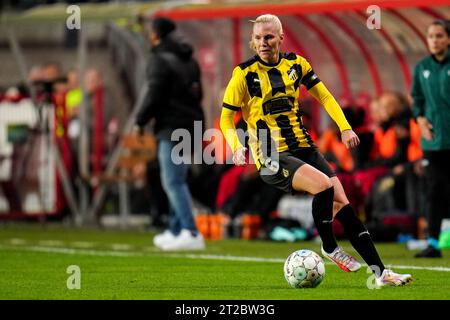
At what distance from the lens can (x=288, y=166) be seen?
9.90 m

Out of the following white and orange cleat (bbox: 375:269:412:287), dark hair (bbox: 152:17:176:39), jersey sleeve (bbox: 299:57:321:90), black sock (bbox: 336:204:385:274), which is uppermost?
dark hair (bbox: 152:17:176:39)

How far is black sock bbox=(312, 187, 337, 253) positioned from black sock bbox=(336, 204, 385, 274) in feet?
0.31

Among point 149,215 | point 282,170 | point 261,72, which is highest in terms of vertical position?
point 261,72

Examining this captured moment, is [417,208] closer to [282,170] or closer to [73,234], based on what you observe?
[73,234]

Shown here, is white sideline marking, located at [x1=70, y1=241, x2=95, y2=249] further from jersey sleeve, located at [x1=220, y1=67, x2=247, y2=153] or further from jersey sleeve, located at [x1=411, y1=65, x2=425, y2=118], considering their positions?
jersey sleeve, located at [x1=220, y1=67, x2=247, y2=153]

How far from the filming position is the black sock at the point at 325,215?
977 cm

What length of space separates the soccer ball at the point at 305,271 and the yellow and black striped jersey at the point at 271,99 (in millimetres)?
854

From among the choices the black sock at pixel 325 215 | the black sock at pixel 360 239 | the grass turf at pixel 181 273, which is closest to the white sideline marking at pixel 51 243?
the grass turf at pixel 181 273

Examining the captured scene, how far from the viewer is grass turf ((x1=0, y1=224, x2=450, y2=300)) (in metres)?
9.30

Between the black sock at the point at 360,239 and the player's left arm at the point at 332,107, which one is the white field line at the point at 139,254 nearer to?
the black sock at the point at 360,239

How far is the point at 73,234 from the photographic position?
1848 centimetres

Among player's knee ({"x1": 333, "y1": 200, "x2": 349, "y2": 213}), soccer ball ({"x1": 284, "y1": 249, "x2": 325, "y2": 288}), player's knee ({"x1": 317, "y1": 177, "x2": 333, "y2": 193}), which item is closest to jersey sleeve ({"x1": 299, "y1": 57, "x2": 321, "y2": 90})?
player's knee ({"x1": 317, "y1": 177, "x2": 333, "y2": 193})

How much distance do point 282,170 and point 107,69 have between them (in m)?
14.8
